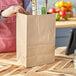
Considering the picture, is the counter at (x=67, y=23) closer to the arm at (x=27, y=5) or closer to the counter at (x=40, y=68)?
the arm at (x=27, y=5)

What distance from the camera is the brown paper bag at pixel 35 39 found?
1.42 m

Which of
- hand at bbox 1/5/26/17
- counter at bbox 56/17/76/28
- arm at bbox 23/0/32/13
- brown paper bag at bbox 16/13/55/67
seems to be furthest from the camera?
counter at bbox 56/17/76/28

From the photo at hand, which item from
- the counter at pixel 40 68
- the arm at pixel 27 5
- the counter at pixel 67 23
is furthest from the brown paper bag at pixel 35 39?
the counter at pixel 67 23

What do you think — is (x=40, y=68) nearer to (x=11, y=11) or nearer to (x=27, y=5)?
(x=11, y=11)

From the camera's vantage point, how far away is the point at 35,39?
144 cm

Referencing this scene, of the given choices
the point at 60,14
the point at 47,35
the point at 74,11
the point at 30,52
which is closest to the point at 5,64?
the point at 30,52

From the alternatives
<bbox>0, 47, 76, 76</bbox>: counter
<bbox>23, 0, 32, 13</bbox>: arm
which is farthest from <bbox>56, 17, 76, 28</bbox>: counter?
<bbox>0, 47, 76, 76</bbox>: counter

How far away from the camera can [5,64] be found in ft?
4.97

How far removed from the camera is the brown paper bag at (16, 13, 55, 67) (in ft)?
4.66

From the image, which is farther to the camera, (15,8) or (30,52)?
(15,8)

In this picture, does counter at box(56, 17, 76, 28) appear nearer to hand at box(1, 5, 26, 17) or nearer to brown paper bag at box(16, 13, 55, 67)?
hand at box(1, 5, 26, 17)

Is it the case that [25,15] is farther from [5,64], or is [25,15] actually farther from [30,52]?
[5,64]

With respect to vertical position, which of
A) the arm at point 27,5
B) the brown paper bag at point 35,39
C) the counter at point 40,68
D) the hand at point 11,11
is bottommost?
the counter at point 40,68

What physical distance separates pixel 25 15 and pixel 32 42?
15 cm
